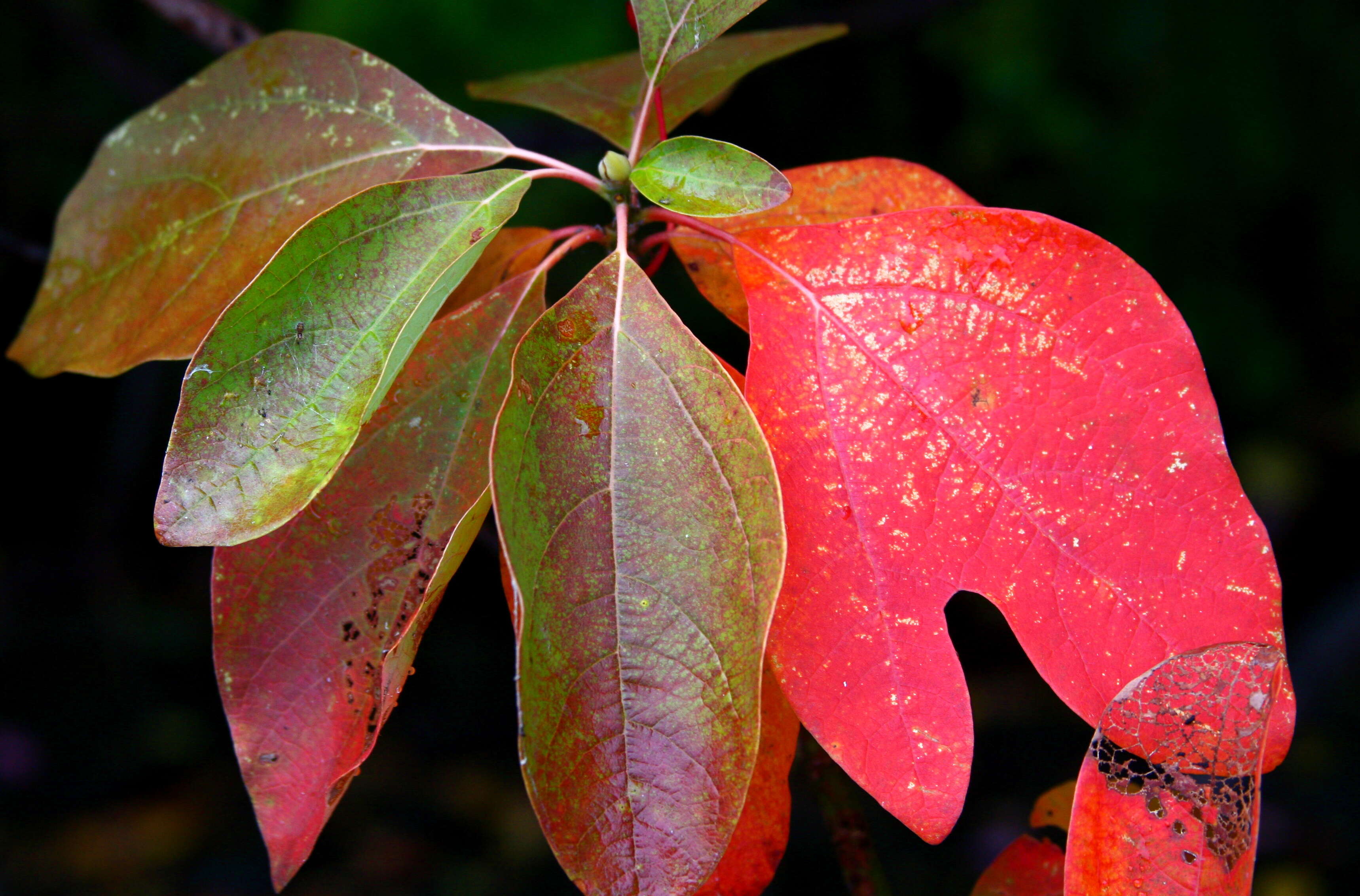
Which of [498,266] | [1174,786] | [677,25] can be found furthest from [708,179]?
[1174,786]

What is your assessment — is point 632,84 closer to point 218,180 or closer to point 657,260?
point 657,260

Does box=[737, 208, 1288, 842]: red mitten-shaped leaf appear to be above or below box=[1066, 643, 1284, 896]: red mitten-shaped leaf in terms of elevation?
above

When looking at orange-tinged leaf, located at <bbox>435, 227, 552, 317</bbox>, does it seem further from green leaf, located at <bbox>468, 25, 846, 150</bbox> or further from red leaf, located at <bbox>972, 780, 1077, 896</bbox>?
red leaf, located at <bbox>972, 780, 1077, 896</bbox>

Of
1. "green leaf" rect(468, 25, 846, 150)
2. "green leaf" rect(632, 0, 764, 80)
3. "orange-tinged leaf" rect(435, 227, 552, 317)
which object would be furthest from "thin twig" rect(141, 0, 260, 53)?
"green leaf" rect(632, 0, 764, 80)

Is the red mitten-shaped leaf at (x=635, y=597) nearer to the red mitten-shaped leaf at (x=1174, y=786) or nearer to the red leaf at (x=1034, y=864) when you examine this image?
the red mitten-shaped leaf at (x=1174, y=786)

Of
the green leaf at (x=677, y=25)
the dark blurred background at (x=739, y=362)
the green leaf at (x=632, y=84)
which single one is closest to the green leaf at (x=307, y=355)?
the green leaf at (x=677, y=25)

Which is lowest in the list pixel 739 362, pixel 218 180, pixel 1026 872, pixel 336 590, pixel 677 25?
pixel 739 362

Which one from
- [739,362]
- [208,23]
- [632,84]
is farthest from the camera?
[739,362]
